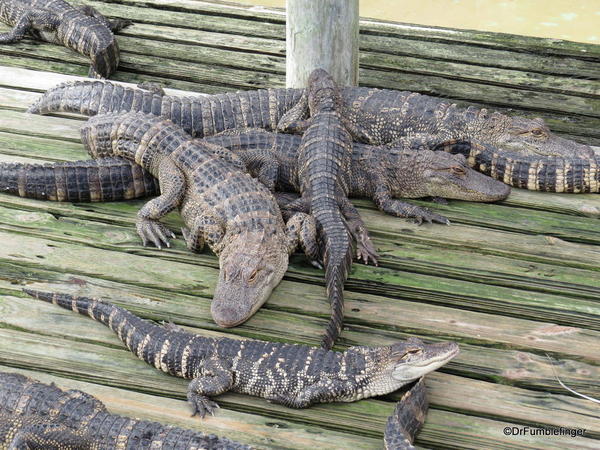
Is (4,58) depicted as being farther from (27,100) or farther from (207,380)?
(207,380)

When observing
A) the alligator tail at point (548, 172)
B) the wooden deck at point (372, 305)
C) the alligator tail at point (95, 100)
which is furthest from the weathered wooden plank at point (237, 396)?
the alligator tail at point (95, 100)

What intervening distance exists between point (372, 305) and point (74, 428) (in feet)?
4.90

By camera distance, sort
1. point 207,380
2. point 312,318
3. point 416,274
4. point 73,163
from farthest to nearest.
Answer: point 73,163
point 416,274
point 312,318
point 207,380

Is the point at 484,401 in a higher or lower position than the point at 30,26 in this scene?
lower

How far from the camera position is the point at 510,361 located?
3598mm

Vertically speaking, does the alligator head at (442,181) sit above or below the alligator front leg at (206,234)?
above

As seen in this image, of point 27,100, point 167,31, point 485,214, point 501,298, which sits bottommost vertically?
point 501,298

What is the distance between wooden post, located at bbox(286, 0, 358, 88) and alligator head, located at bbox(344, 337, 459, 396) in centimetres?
250

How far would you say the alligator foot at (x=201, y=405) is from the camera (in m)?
3.31

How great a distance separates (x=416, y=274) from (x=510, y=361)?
0.72 m

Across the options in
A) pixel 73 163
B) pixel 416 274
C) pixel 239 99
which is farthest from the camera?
pixel 239 99

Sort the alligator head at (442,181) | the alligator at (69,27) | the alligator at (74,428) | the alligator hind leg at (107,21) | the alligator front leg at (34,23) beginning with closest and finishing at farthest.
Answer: the alligator at (74,428) < the alligator head at (442,181) < the alligator at (69,27) < the alligator front leg at (34,23) < the alligator hind leg at (107,21)

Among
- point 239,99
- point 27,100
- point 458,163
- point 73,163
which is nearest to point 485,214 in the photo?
point 458,163

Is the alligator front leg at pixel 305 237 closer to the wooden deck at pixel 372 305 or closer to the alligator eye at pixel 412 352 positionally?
the wooden deck at pixel 372 305
